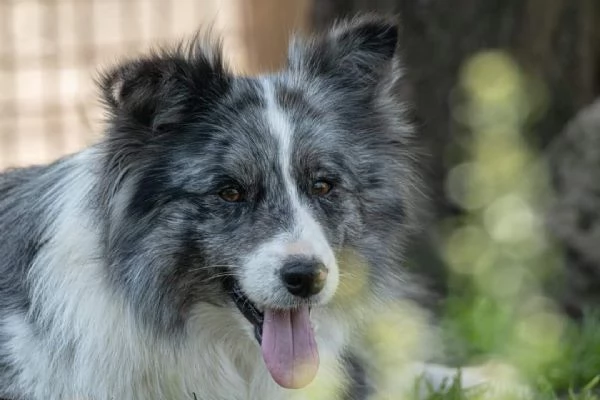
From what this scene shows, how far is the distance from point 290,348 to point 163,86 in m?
1.13

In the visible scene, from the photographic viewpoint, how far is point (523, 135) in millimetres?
6875

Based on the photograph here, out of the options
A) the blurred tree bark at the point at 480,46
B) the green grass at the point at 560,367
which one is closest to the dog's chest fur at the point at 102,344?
the green grass at the point at 560,367

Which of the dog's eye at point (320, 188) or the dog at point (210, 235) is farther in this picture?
the dog's eye at point (320, 188)

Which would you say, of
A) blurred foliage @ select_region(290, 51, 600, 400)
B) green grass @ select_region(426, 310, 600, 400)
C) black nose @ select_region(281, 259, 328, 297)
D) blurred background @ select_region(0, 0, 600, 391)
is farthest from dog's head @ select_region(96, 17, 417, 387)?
green grass @ select_region(426, 310, 600, 400)

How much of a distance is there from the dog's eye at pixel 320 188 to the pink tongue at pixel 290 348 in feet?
1.53

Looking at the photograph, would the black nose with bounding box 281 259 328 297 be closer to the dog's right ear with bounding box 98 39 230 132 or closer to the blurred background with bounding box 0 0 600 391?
the dog's right ear with bounding box 98 39 230 132

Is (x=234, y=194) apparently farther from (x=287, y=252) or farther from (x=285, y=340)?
(x=285, y=340)

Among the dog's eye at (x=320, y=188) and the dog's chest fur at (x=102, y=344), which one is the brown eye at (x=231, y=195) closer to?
the dog's eye at (x=320, y=188)

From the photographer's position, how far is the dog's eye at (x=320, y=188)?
4.48 m

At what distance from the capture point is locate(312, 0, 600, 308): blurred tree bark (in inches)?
276

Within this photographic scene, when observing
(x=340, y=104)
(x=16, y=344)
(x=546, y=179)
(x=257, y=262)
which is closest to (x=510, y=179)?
(x=546, y=179)

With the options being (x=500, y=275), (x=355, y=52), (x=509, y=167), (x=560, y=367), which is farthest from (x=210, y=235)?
(x=500, y=275)

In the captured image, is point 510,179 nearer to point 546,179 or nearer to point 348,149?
point 546,179

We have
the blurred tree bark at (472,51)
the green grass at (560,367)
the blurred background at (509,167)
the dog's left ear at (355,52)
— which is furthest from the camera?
the blurred tree bark at (472,51)
